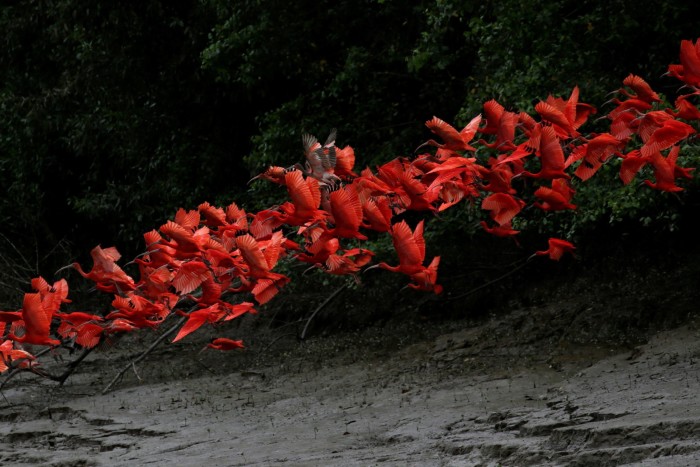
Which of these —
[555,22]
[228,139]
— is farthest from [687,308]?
[228,139]

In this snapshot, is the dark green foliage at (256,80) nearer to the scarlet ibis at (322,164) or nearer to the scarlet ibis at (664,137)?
the scarlet ibis at (664,137)

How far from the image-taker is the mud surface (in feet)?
15.0

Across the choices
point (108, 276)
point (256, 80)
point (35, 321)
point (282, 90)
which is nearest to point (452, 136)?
point (108, 276)

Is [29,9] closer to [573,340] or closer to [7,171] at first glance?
[7,171]

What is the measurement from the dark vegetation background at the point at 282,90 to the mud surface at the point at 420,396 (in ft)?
2.21

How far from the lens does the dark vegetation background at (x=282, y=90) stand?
6.73 m

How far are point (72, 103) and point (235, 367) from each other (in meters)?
3.88

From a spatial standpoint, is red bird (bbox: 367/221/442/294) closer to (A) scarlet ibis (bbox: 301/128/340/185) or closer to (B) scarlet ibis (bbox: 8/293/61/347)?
(A) scarlet ibis (bbox: 301/128/340/185)

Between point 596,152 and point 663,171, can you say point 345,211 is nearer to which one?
point 596,152

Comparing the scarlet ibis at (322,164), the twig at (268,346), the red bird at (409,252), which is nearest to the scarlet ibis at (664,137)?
the red bird at (409,252)

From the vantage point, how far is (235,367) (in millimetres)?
9273

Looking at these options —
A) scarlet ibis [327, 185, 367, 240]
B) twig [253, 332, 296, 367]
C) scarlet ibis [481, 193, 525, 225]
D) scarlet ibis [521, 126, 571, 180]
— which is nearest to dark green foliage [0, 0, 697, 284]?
twig [253, 332, 296, 367]

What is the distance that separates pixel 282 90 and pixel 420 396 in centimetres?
454

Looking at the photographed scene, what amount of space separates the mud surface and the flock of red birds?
6.23 ft
